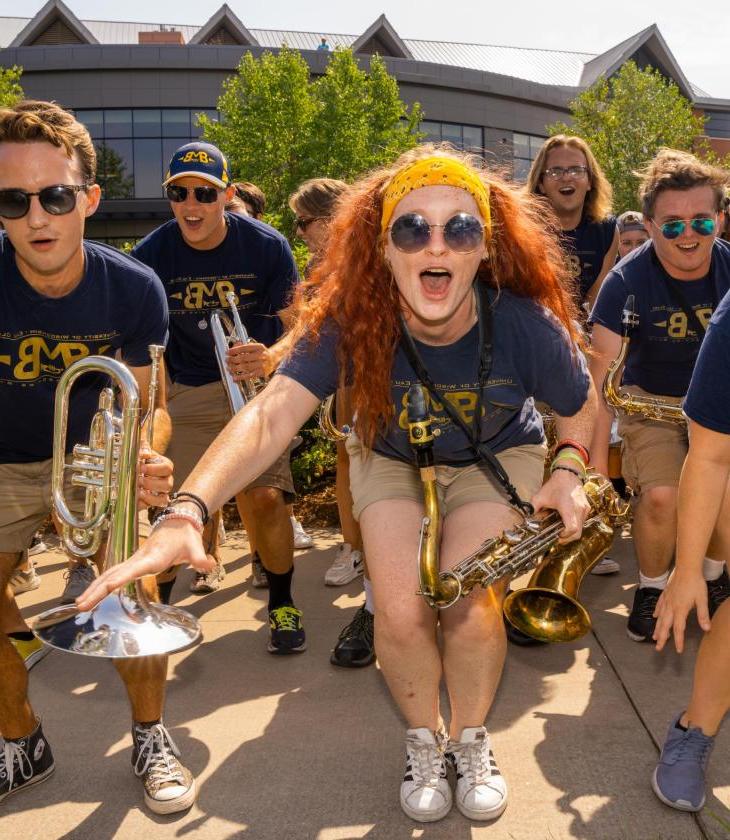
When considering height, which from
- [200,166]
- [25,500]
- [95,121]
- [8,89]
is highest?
[95,121]

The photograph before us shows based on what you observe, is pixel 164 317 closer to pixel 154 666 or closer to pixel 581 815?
pixel 154 666

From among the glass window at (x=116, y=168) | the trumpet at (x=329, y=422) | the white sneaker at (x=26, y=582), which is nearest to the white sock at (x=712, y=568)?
the trumpet at (x=329, y=422)

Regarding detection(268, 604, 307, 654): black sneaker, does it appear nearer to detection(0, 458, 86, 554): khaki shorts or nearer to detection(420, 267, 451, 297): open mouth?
detection(0, 458, 86, 554): khaki shorts

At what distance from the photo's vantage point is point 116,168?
116 ft

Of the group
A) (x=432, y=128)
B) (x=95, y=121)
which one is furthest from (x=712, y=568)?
(x=95, y=121)

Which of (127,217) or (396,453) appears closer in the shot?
(396,453)

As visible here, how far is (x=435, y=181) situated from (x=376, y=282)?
41 centimetres

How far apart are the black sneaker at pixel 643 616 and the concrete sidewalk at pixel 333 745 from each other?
0.21 feet

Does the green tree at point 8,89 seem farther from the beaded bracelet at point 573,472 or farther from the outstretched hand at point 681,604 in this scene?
the outstretched hand at point 681,604

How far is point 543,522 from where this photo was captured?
9.48 ft

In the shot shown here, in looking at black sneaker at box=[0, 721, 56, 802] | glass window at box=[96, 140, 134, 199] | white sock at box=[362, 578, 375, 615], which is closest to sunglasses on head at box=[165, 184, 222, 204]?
white sock at box=[362, 578, 375, 615]

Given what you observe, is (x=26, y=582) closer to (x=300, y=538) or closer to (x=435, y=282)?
(x=300, y=538)

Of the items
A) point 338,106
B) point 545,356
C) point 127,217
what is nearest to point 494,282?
point 545,356

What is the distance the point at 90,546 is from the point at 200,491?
2.19 feet
